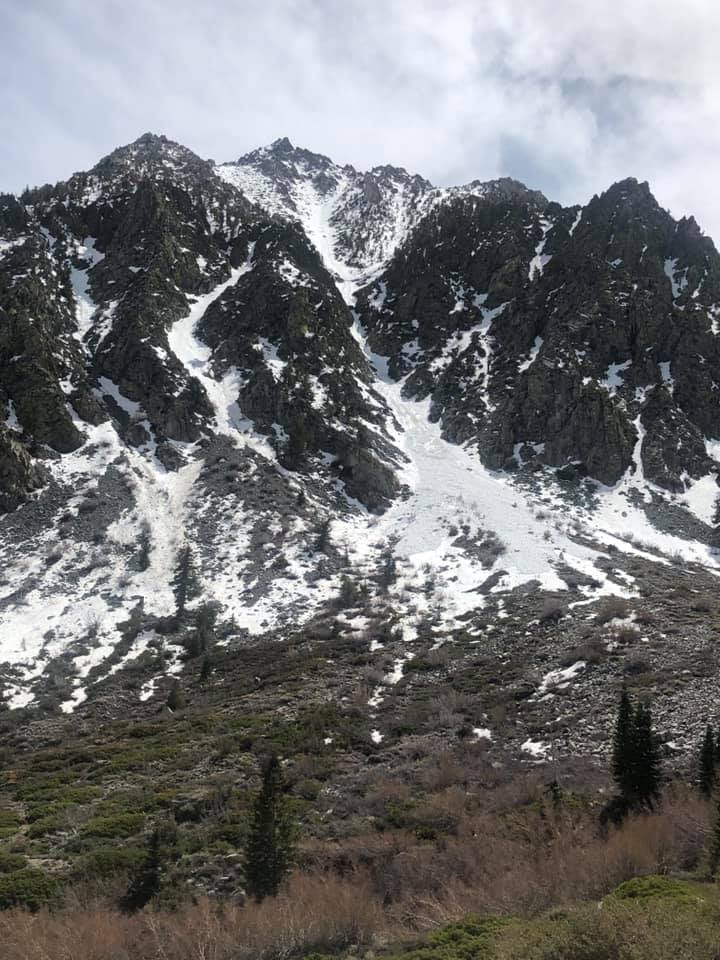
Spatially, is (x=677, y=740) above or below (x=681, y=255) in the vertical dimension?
below

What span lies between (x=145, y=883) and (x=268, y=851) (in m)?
3.02

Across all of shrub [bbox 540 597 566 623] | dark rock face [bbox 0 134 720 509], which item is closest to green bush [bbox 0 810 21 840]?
shrub [bbox 540 597 566 623]

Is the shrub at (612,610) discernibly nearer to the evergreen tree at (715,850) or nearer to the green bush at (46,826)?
the evergreen tree at (715,850)

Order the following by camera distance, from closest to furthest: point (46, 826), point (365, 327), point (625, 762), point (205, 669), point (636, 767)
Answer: point (636, 767)
point (625, 762)
point (46, 826)
point (205, 669)
point (365, 327)

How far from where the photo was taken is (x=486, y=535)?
5772 centimetres

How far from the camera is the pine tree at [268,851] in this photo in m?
14.1

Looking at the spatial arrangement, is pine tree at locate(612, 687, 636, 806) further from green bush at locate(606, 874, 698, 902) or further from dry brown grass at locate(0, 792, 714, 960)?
green bush at locate(606, 874, 698, 902)

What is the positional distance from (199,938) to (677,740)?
17.4 meters

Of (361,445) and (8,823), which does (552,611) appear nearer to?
(8,823)

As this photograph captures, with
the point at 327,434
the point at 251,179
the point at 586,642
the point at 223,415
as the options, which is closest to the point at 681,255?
the point at 327,434

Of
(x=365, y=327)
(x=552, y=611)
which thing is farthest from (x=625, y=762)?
(x=365, y=327)

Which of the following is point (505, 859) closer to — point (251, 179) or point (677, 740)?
point (677, 740)

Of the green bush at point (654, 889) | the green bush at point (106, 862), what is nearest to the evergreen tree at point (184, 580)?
the green bush at point (106, 862)

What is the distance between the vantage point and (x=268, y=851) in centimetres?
1438
